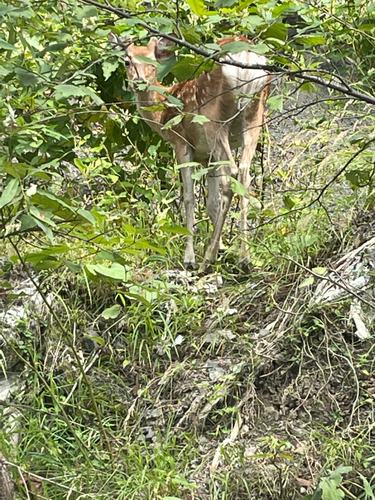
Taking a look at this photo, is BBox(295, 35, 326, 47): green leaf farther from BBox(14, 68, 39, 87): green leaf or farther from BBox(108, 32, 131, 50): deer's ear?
BBox(14, 68, 39, 87): green leaf

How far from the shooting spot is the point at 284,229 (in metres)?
4.49

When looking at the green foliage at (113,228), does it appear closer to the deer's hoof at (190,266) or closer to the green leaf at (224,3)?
the green leaf at (224,3)

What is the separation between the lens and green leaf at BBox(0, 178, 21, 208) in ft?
4.34

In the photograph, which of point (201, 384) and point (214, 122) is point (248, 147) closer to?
point (214, 122)

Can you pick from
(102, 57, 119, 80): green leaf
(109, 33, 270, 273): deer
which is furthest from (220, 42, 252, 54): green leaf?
(109, 33, 270, 273): deer

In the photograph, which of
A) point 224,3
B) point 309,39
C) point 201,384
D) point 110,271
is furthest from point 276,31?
point 201,384

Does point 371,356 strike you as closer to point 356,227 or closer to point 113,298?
point 356,227

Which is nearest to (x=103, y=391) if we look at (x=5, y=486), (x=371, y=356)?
(x=5, y=486)

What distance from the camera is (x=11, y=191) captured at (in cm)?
135

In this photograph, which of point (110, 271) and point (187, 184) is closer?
point (110, 271)

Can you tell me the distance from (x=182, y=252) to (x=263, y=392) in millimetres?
1863

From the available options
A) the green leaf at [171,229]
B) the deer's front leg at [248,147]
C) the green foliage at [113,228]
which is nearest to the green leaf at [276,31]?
the green foliage at [113,228]

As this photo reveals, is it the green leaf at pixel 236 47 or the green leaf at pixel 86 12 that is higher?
the green leaf at pixel 86 12

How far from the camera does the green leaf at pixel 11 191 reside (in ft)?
4.34
